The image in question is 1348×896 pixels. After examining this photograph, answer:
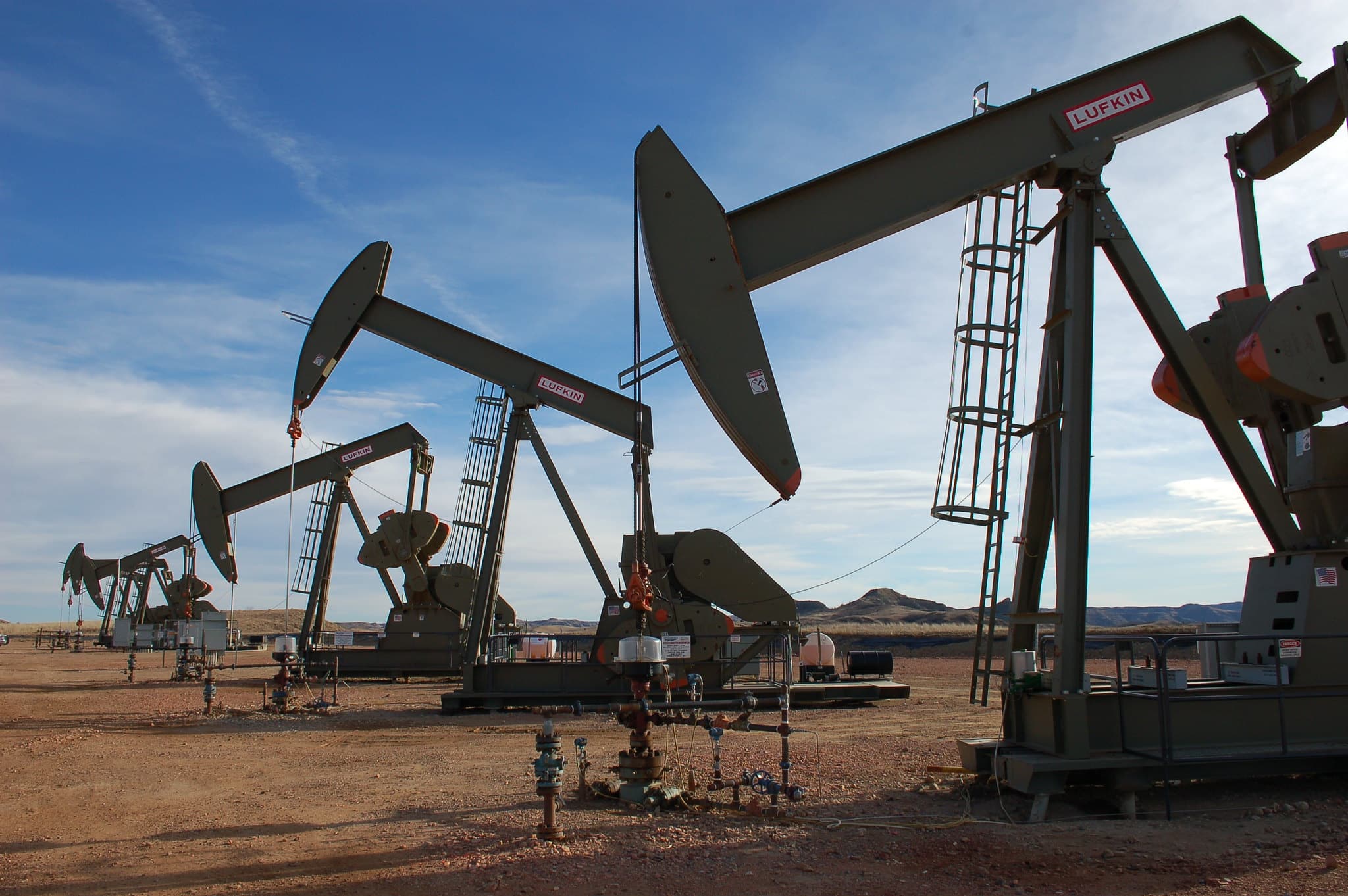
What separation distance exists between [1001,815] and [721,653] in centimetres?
752

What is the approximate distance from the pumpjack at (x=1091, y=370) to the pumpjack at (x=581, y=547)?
6619 millimetres

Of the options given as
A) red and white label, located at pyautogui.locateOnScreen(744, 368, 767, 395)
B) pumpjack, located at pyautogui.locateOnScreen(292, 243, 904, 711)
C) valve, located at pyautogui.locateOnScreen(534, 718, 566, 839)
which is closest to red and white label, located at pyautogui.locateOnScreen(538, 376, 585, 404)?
pumpjack, located at pyautogui.locateOnScreen(292, 243, 904, 711)

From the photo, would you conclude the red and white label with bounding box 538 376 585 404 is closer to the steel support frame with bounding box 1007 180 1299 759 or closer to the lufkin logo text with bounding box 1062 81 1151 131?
the steel support frame with bounding box 1007 180 1299 759

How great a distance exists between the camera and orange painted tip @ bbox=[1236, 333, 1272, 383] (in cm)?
621

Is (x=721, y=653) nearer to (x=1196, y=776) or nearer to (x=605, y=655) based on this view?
(x=605, y=655)

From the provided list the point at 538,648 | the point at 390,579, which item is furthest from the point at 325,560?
the point at 538,648

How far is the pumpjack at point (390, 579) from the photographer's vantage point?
18.7 meters

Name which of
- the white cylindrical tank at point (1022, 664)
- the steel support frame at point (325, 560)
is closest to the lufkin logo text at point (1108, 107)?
the white cylindrical tank at point (1022, 664)

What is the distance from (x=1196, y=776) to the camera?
5707mm

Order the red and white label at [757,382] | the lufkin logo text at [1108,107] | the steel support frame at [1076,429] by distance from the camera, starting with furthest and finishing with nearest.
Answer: the lufkin logo text at [1108,107]
the steel support frame at [1076,429]
the red and white label at [757,382]

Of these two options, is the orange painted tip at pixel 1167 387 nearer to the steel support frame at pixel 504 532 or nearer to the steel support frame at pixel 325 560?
the steel support frame at pixel 504 532

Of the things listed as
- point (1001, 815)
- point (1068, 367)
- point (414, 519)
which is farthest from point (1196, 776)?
point (414, 519)

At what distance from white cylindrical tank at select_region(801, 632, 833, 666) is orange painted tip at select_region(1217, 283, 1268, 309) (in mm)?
8832

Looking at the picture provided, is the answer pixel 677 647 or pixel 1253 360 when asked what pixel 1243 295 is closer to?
pixel 1253 360
